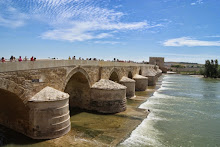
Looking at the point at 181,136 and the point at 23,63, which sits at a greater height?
the point at 23,63

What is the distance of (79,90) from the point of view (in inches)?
583

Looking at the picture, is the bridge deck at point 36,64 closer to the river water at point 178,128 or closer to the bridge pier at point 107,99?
the bridge pier at point 107,99

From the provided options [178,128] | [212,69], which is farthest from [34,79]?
[212,69]

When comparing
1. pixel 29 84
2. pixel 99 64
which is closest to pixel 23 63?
pixel 29 84

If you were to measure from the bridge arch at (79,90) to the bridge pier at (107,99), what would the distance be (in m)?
0.50

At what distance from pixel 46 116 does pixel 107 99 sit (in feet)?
19.3

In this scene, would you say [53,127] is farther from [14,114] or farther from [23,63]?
[23,63]

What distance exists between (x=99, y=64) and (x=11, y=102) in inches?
316

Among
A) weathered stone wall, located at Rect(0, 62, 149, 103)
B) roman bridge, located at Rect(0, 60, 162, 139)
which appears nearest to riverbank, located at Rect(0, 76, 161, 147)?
roman bridge, located at Rect(0, 60, 162, 139)

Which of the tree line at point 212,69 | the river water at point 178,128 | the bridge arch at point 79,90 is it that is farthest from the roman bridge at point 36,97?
the tree line at point 212,69

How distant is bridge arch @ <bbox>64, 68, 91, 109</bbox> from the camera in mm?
14170

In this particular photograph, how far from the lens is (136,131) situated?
10453mm

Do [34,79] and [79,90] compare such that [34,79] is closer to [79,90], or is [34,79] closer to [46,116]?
[46,116]

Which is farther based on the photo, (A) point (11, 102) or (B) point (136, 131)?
(B) point (136, 131)
